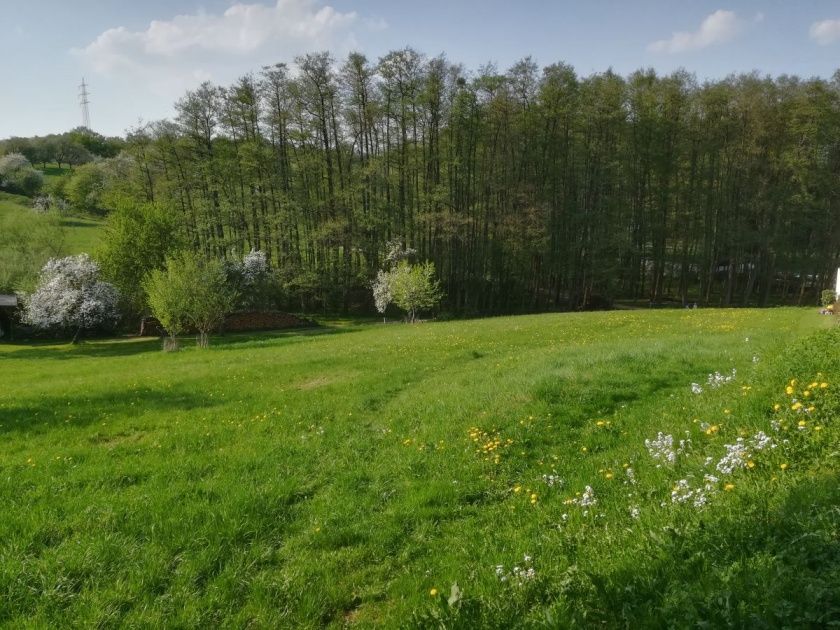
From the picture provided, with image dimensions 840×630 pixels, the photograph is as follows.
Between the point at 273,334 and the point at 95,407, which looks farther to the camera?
the point at 273,334

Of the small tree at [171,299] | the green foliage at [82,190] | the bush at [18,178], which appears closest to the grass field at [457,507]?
the small tree at [171,299]

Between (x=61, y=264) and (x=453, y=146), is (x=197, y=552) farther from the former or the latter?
(x=453, y=146)

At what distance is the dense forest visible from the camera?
155 feet

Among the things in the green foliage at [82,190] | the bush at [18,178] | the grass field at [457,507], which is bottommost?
the grass field at [457,507]

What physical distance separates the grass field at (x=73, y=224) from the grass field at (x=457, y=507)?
5695 cm

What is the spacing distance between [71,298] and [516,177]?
44.0 metres

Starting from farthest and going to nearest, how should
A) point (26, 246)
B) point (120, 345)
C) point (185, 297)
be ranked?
point (26, 246) → point (120, 345) → point (185, 297)

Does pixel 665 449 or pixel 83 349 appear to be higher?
pixel 665 449

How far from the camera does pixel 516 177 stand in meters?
52.2

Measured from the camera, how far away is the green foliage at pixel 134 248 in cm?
4325

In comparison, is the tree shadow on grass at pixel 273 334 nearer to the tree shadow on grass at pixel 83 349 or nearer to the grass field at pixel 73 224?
the tree shadow on grass at pixel 83 349

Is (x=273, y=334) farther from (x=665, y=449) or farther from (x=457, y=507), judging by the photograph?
(x=665, y=449)

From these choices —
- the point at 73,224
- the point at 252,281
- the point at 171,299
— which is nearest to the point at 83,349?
the point at 171,299

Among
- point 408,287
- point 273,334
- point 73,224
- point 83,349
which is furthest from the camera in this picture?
point 73,224
